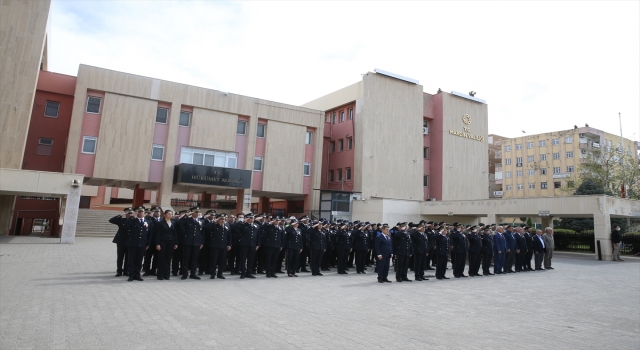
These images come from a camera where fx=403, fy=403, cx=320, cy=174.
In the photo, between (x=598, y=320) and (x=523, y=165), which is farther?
(x=523, y=165)

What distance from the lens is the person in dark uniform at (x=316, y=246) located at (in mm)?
12863

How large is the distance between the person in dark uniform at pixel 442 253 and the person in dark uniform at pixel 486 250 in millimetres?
2165

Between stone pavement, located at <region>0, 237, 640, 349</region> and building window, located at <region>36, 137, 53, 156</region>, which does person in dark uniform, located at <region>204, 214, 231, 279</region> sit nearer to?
stone pavement, located at <region>0, 237, 640, 349</region>

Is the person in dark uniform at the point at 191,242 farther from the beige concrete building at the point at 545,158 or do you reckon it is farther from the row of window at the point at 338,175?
the beige concrete building at the point at 545,158

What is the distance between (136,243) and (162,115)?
75.5ft

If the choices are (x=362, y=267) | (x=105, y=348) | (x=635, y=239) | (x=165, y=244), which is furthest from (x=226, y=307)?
(x=635, y=239)

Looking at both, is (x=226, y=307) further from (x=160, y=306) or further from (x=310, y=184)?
(x=310, y=184)

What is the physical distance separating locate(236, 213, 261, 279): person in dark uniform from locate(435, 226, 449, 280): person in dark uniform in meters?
5.89

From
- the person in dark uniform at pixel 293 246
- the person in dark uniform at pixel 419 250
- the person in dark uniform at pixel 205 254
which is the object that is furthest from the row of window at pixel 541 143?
the person in dark uniform at pixel 205 254

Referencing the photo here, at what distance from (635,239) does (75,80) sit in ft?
132

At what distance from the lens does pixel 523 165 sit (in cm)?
6506

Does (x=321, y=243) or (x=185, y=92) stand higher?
(x=185, y=92)

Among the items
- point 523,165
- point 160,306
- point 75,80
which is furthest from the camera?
point 523,165

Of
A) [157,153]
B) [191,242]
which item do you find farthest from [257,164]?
[191,242]
